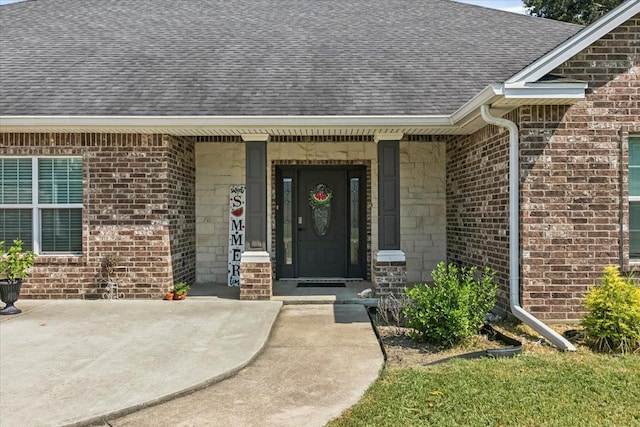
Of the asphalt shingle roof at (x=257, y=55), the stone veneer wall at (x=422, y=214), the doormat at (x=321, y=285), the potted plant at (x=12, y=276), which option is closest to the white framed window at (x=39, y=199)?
the asphalt shingle roof at (x=257, y=55)

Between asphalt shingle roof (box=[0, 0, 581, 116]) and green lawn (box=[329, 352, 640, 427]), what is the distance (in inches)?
176

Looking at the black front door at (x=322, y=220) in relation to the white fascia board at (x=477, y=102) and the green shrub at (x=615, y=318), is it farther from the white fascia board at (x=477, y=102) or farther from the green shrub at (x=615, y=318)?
the green shrub at (x=615, y=318)

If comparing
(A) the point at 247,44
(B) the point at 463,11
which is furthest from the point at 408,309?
(B) the point at 463,11

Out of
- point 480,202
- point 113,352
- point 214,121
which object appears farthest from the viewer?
point 480,202

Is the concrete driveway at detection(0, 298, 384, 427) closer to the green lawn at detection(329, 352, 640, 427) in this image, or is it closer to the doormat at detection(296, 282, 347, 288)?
the green lawn at detection(329, 352, 640, 427)

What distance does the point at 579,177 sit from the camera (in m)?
6.53

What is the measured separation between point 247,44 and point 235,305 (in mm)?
5999

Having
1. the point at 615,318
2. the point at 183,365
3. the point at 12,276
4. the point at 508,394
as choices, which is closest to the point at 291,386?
the point at 183,365

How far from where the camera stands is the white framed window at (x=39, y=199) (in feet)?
27.3

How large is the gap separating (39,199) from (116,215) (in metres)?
1.32

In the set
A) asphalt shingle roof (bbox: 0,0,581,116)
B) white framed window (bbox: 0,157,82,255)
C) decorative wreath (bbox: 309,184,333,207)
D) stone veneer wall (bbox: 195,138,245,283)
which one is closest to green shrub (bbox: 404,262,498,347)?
asphalt shingle roof (bbox: 0,0,581,116)

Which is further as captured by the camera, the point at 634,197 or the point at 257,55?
the point at 257,55

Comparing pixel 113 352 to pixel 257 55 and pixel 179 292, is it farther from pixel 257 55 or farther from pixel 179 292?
pixel 257 55

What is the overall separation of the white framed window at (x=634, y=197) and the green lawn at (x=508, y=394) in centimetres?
211
